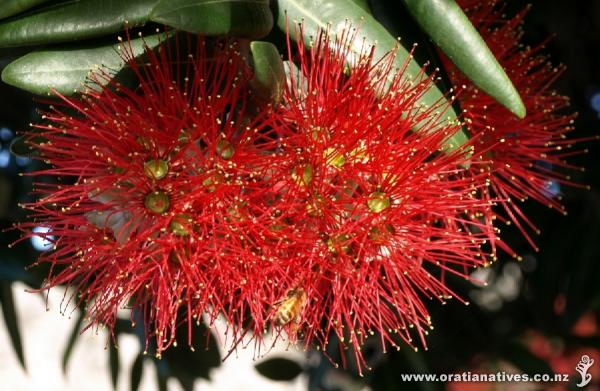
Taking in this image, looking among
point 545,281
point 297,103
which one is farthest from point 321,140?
point 545,281

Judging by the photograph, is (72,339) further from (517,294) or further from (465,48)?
(465,48)

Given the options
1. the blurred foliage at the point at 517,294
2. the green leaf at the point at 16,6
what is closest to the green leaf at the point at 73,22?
the green leaf at the point at 16,6

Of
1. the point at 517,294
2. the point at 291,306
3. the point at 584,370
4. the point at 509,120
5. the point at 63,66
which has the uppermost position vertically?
the point at 63,66

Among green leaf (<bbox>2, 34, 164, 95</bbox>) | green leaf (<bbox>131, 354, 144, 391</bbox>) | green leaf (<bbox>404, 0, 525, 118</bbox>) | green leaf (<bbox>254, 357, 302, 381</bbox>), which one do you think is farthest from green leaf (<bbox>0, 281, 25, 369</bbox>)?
green leaf (<bbox>404, 0, 525, 118</bbox>)

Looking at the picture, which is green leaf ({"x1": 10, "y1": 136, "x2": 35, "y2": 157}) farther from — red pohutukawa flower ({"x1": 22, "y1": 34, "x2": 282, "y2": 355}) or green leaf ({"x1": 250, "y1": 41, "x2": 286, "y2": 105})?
green leaf ({"x1": 250, "y1": 41, "x2": 286, "y2": 105})

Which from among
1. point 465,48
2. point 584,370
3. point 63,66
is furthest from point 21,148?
point 584,370

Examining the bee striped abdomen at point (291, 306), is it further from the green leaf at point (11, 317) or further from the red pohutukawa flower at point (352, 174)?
the green leaf at point (11, 317)
